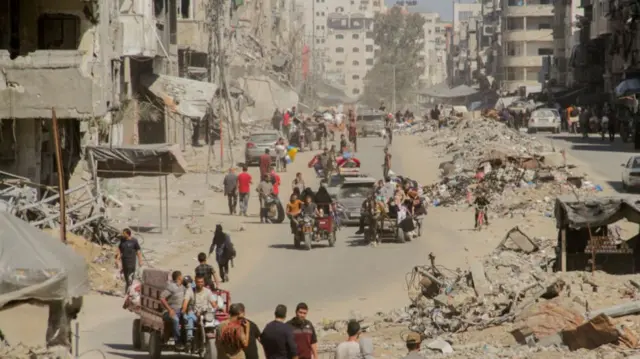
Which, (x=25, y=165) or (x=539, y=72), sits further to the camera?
(x=539, y=72)

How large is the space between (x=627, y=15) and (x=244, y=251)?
44.7 metres

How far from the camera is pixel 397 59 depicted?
17188 cm

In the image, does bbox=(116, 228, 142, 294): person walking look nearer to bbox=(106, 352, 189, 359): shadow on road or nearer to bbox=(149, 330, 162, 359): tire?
bbox=(106, 352, 189, 359): shadow on road

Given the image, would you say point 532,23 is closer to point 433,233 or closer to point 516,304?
point 433,233

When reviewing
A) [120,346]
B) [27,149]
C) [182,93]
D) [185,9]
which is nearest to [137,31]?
[182,93]

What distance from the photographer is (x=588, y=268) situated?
26641 millimetres

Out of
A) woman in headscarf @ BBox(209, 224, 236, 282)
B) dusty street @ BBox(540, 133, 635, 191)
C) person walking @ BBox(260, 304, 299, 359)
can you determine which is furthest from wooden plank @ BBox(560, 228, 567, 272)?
dusty street @ BBox(540, 133, 635, 191)

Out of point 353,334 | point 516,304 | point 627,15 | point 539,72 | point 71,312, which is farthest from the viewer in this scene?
point 539,72

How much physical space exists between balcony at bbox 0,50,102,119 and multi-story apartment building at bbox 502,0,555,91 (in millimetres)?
97825

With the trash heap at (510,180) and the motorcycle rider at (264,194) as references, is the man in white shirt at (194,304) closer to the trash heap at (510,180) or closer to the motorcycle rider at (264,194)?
the trash heap at (510,180)

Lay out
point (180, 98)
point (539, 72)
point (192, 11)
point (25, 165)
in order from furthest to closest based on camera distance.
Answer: point (539, 72) < point (192, 11) < point (180, 98) < point (25, 165)

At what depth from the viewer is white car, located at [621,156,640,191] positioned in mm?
43781

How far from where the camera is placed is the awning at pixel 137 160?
114ft

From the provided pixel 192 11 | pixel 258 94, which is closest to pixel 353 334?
pixel 192 11
